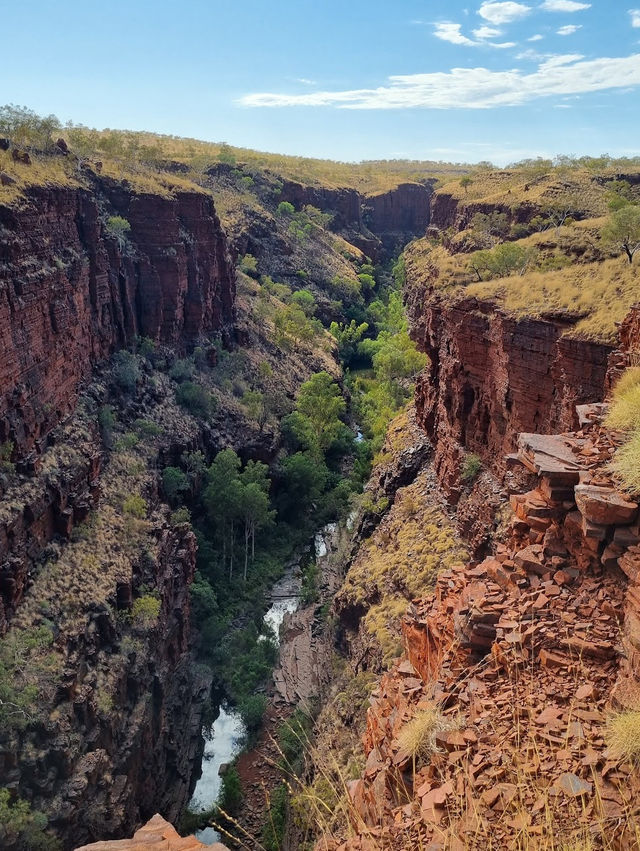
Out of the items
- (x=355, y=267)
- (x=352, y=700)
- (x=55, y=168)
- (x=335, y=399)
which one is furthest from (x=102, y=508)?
(x=355, y=267)

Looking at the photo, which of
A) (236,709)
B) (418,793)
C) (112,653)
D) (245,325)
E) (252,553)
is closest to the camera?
(418,793)

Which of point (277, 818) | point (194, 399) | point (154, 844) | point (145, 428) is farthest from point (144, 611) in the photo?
point (154, 844)

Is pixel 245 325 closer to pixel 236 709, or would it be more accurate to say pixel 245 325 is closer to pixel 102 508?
pixel 102 508

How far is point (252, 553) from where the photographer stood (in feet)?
146

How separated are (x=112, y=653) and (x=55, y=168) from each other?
31673mm

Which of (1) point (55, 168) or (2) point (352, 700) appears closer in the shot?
(2) point (352, 700)

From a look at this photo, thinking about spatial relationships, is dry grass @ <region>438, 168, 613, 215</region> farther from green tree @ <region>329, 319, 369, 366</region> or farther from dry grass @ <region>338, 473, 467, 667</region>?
dry grass @ <region>338, 473, 467, 667</region>

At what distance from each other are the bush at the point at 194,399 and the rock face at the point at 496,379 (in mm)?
20585

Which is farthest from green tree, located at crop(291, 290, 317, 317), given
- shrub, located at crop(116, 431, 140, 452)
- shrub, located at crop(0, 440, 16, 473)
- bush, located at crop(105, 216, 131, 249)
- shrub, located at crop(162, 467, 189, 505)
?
shrub, located at crop(0, 440, 16, 473)

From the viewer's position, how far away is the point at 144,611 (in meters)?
30.6

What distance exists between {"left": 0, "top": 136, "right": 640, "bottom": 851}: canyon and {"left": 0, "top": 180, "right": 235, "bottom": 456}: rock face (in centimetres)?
17

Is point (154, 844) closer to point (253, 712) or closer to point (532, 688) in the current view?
point (532, 688)

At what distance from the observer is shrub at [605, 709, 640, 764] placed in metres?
7.06

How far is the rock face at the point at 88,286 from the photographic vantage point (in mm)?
30906
